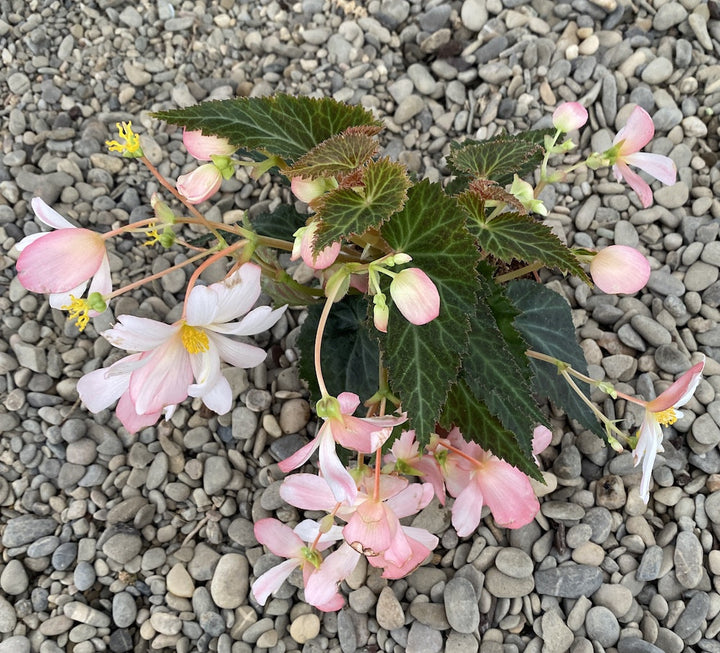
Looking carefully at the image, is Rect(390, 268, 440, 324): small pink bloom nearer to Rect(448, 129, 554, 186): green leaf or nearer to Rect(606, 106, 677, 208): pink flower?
Rect(448, 129, 554, 186): green leaf

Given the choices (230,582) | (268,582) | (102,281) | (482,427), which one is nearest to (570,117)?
(482,427)

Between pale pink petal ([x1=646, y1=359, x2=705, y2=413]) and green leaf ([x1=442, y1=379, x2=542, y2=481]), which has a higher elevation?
pale pink petal ([x1=646, y1=359, x2=705, y2=413])

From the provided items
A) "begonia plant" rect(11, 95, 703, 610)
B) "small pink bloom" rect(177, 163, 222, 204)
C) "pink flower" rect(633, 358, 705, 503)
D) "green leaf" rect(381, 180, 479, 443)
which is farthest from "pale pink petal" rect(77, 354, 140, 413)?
"pink flower" rect(633, 358, 705, 503)

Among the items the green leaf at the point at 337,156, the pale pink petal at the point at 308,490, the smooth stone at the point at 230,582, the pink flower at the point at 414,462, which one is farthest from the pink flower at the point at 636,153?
the smooth stone at the point at 230,582

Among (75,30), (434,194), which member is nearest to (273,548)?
(434,194)

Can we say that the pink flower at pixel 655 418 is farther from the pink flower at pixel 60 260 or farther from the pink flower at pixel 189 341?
the pink flower at pixel 60 260

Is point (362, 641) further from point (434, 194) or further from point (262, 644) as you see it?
point (434, 194)
